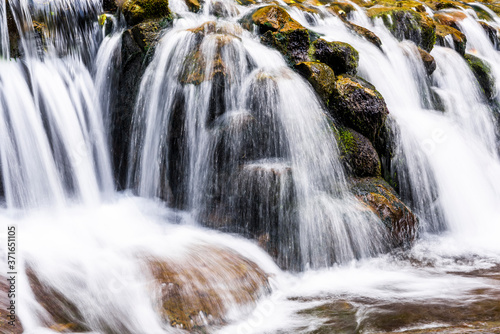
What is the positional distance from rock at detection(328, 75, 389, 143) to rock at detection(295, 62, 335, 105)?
11 cm

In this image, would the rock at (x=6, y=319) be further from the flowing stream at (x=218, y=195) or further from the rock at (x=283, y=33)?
the rock at (x=283, y=33)

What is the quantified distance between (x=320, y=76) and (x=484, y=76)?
5.89m

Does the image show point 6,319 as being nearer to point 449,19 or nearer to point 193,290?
point 193,290

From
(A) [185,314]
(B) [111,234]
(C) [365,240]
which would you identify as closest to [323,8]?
(C) [365,240]

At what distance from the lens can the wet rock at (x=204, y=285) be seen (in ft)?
10.9

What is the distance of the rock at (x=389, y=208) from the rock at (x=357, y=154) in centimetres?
14

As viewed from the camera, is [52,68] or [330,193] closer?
[330,193]

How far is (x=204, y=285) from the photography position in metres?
3.65

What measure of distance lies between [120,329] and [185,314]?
540 mm

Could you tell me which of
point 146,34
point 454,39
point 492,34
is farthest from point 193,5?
point 492,34

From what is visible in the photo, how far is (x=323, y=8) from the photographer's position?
10.2 meters

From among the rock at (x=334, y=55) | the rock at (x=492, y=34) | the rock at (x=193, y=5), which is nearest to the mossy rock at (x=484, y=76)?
the rock at (x=492, y=34)

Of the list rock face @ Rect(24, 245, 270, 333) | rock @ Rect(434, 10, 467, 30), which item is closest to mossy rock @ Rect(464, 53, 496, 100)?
rock @ Rect(434, 10, 467, 30)

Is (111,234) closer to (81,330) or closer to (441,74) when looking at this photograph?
(81,330)
